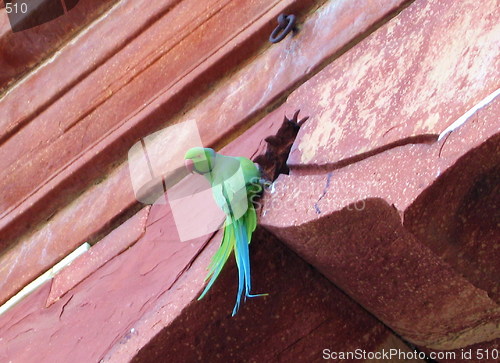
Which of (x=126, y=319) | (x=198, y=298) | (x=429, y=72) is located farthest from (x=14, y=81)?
(x=429, y=72)

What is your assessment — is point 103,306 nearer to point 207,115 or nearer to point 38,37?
point 207,115

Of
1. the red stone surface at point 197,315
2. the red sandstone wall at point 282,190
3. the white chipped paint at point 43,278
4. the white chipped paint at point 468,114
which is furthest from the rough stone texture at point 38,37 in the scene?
the white chipped paint at point 468,114

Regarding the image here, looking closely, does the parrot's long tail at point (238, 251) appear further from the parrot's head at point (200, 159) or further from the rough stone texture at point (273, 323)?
the parrot's head at point (200, 159)

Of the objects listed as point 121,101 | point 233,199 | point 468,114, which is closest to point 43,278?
point 121,101

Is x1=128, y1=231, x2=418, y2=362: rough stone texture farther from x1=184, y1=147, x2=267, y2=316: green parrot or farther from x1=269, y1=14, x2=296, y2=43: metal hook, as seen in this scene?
x1=269, y1=14, x2=296, y2=43: metal hook

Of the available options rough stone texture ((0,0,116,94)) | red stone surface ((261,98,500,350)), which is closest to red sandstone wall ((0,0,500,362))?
red stone surface ((261,98,500,350))

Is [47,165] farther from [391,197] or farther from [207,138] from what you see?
[391,197]
